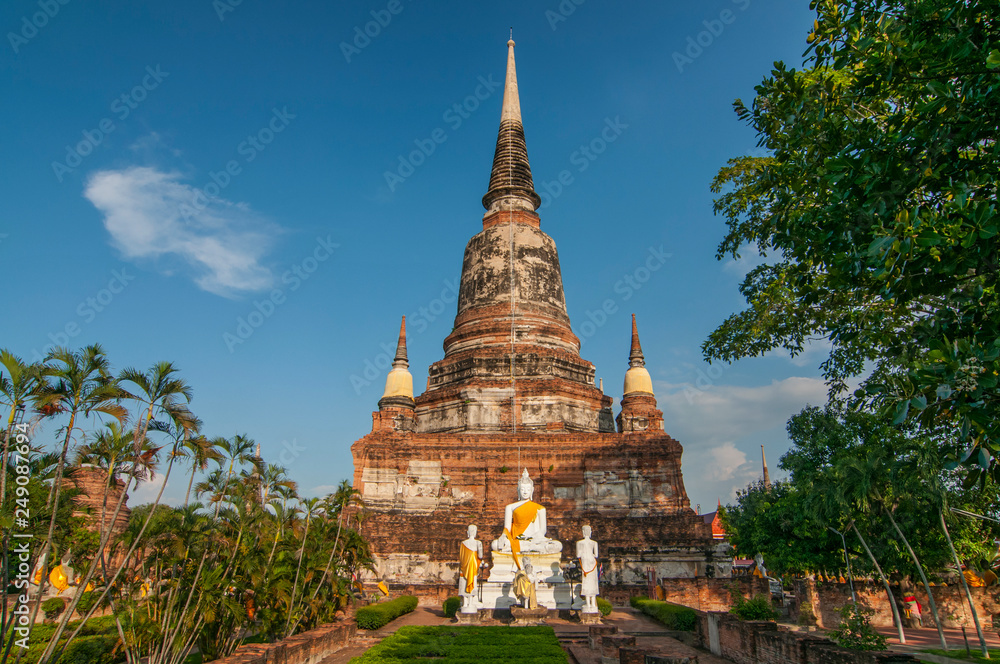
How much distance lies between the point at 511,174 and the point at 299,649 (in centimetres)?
3062

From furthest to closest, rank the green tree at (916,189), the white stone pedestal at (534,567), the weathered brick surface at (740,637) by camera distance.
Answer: the white stone pedestal at (534,567)
the weathered brick surface at (740,637)
the green tree at (916,189)

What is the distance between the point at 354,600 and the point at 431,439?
8.95 meters

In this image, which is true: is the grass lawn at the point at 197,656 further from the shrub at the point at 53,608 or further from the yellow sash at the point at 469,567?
the yellow sash at the point at 469,567

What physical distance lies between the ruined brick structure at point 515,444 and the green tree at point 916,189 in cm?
1595

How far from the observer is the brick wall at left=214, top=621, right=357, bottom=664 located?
9703 millimetres

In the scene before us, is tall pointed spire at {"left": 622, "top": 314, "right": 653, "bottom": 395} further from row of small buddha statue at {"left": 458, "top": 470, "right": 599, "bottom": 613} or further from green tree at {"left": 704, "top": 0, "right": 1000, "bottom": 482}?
green tree at {"left": 704, "top": 0, "right": 1000, "bottom": 482}

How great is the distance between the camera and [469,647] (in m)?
12.0

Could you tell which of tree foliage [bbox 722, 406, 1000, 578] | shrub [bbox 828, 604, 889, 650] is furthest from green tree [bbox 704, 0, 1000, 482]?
tree foliage [bbox 722, 406, 1000, 578]

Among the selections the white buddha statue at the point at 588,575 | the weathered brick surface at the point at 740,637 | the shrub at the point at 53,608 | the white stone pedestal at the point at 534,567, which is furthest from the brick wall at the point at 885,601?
the shrub at the point at 53,608

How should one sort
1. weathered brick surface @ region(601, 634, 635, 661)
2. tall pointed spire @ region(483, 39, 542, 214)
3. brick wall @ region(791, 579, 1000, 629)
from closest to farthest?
weathered brick surface @ region(601, 634, 635, 661), brick wall @ region(791, 579, 1000, 629), tall pointed spire @ region(483, 39, 542, 214)

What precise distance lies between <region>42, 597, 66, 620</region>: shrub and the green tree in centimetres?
2103

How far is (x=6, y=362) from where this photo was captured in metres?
9.86

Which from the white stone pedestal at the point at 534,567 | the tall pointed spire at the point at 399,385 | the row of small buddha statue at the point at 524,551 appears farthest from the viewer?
the tall pointed spire at the point at 399,385

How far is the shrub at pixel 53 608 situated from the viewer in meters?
17.8
